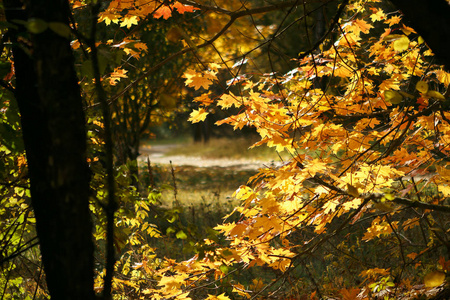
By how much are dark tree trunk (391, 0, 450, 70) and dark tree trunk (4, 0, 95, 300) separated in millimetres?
1027

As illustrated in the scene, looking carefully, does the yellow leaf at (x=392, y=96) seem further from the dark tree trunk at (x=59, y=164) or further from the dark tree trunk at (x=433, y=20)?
the dark tree trunk at (x=59, y=164)

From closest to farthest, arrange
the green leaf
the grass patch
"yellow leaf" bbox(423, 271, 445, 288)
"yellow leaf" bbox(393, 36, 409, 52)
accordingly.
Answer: the green leaf, "yellow leaf" bbox(423, 271, 445, 288), "yellow leaf" bbox(393, 36, 409, 52), the grass patch

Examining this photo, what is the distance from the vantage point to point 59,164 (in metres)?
1.05

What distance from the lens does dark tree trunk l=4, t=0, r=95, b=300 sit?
3.37 ft

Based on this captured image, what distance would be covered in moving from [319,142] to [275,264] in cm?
93

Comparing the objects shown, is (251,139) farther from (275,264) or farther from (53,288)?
(53,288)

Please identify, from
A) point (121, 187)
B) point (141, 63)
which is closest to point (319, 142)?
point (121, 187)

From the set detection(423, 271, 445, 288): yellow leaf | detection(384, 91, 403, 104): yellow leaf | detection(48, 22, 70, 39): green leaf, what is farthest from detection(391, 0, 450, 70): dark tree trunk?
detection(48, 22, 70, 39): green leaf

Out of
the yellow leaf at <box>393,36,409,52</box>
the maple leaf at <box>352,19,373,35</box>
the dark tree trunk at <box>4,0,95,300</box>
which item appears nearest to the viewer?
the dark tree trunk at <box>4,0,95,300</box>

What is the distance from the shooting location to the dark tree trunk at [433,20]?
1227mm

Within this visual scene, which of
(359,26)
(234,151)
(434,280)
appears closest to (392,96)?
(434,280)

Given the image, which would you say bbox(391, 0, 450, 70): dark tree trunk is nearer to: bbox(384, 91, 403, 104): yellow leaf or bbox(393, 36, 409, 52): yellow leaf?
bbox(384, 91, 403, 104): yellow leaf

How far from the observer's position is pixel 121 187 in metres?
2.12

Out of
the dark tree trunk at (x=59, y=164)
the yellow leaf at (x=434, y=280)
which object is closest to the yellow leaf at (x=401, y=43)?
the yellow leaf at (x=434, y=280)
